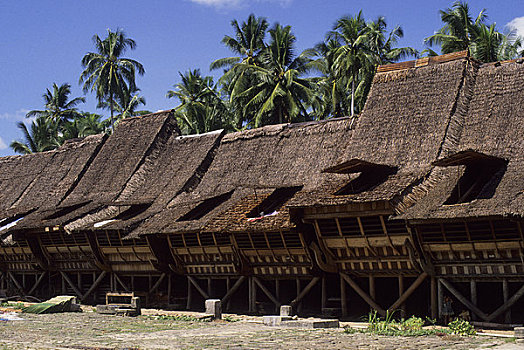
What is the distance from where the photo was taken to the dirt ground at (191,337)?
1778 cm

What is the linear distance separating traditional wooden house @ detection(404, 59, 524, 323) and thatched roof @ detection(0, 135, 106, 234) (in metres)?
21.5

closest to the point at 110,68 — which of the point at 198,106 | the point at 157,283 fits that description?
the point at 198,106

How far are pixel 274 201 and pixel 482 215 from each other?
10155 millimetres

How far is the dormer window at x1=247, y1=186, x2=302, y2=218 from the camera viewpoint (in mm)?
27422

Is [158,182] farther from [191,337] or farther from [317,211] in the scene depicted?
[191,337]

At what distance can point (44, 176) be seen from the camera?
41844 millimetres

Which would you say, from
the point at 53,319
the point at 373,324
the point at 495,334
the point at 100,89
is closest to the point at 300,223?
the point at 373,324

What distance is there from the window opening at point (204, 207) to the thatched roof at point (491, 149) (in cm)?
980

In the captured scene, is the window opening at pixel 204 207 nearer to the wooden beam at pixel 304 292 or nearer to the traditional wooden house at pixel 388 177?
the wooden beam at pixel 304 292

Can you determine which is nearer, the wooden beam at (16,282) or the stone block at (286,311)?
the stone block at (286,311)

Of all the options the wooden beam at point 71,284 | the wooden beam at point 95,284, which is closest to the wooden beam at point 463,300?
the wooden beam at point 95,284

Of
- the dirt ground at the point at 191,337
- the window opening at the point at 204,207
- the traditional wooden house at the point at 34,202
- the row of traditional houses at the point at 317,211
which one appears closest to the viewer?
the dirt ground at the point at 191,337

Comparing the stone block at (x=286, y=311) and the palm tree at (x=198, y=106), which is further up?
the palm tree at (x=198, y=106)

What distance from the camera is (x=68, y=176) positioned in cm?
4009
